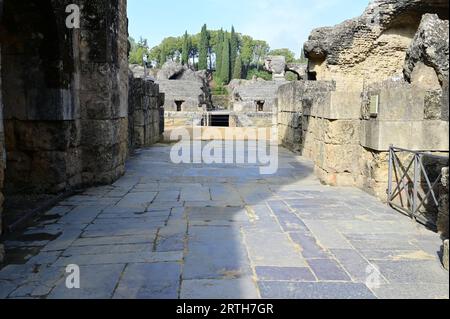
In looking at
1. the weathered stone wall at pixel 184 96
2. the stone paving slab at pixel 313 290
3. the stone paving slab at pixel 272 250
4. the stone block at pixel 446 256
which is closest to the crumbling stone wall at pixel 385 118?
the stone block at pixel 446 256

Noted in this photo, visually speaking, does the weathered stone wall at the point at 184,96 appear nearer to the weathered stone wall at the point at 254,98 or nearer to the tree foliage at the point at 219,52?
the weathered stone wall at the point at 254,98

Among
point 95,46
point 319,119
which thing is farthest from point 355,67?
point 95,46

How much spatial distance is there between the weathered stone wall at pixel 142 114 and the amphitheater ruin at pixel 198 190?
202 cm

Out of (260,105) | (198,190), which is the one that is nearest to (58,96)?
(198,190)

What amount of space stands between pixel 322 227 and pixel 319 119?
3.68 m

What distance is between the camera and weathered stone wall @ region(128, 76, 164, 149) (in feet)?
39.3

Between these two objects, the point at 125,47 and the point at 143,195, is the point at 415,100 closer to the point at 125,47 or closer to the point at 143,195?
the point at 143,195

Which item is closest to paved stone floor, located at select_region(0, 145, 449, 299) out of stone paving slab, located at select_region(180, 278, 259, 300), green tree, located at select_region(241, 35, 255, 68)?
stone paving slab, located at select_region(180, 278, 259, 300)

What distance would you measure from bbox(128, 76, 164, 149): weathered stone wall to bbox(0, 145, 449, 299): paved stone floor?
5367 millimetres

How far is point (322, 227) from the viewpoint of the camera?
15.8 feet

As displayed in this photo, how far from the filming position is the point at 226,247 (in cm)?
415

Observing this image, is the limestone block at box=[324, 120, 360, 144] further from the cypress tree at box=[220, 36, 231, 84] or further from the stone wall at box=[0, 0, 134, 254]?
the cypress tree at box=[220, 36, 231, 84]

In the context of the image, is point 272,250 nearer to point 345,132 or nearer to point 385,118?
point 385,118

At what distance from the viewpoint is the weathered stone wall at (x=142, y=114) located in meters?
12.0
